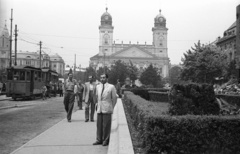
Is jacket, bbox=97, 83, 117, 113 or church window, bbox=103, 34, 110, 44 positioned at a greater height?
church window, bbox=103, 34, 110, 44

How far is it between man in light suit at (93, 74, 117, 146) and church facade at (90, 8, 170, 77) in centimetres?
11653

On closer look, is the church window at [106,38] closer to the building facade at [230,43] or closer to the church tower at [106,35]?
the church tower at [106,35]

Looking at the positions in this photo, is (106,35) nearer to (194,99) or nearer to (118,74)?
(118,74)

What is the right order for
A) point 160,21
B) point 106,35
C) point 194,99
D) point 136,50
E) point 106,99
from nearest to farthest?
point 106,99 → point 194,99 → point 136,50 → point 106,35 → point 160,21

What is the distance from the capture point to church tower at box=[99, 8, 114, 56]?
13188 centimetres

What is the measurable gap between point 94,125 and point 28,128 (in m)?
2.28

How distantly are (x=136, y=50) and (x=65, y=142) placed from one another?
4762 inches

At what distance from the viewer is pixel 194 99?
7.57 metres

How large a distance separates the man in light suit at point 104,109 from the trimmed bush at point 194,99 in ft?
4.80

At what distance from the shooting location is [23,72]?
26.2m

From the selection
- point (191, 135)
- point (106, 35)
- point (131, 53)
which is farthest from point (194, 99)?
point (106, 35)

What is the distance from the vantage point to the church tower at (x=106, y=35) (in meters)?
132

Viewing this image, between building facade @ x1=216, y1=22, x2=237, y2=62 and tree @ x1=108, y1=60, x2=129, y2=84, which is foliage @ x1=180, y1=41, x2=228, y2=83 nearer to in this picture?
building facade @ x1=216, y1=22, x2=237, y2=62

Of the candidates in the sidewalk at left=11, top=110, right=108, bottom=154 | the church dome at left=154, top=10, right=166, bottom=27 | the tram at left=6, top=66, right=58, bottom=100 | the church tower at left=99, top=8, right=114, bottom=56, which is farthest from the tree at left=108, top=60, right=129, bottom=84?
the church dome at left=154, top=10, right=166, bottom=27
